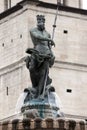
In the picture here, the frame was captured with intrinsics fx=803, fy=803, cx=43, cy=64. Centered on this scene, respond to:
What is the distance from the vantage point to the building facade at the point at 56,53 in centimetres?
5531

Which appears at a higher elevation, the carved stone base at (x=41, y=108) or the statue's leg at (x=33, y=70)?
the statue's leg at (x=33, y=70)

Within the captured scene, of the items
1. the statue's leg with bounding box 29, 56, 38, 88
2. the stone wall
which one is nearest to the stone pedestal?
the statue's leg with bounding box 29, 56, 38, 88

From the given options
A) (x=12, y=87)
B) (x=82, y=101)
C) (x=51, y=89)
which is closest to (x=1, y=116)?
(x=12, y=87)

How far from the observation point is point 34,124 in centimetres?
1883

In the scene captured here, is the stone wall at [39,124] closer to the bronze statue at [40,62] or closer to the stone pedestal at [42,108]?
the stone pedestal at [42,108]

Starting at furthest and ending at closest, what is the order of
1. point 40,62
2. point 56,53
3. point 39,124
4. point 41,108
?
point 56,53 → point 40,62 → point 41,108 → point 39,124

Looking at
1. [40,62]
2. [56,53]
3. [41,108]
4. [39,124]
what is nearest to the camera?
[39,124]

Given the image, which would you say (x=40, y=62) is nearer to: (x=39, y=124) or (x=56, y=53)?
(x=39, y=124)

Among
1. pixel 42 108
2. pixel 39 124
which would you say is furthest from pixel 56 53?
pixel 39 124

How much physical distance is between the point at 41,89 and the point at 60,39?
116 feet

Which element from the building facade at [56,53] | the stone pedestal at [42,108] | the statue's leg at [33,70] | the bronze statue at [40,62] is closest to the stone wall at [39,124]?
the stone pedestal at [42,108]

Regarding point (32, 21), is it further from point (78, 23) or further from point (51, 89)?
point (51, 89)

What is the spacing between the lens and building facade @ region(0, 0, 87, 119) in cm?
5531

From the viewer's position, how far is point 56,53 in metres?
55.6
